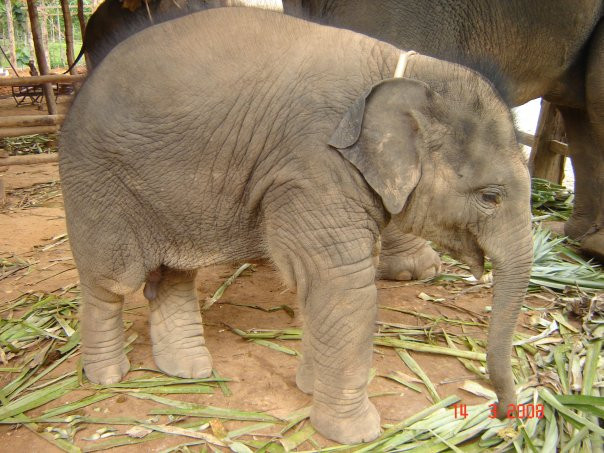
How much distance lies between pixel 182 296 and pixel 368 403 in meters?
1.16

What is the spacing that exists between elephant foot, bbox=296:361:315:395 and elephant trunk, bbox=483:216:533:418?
85 centimetres

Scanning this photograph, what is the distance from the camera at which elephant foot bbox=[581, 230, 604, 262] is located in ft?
14.4

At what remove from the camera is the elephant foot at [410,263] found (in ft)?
13.7

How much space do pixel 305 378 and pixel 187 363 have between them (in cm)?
62

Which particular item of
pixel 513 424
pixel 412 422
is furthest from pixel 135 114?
pixel 513 424

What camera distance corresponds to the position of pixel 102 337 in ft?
9.91

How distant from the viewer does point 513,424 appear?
262cm

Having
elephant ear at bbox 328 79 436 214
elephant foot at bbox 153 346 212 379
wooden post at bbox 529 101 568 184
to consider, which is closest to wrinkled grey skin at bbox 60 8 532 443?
elephant ear at bbox 328 79 436 214

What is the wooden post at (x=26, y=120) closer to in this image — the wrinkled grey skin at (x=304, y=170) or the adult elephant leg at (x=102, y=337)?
the adult elephant leg at (x=102, y=337)

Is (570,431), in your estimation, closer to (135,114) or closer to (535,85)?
(135,114)

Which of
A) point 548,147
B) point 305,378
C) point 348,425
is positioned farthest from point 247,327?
point 548,147

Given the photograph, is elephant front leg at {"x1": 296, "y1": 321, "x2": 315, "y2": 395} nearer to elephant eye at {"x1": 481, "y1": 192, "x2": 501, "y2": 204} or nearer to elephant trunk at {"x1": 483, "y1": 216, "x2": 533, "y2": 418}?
elephant trunk at {"x1": 483, "y1": 216, "x2": 533, "y2": 418}

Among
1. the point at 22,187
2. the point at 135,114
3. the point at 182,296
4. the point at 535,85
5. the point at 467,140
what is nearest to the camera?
the point at 467,140

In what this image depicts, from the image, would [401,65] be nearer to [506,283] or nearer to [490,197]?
[490,197]
